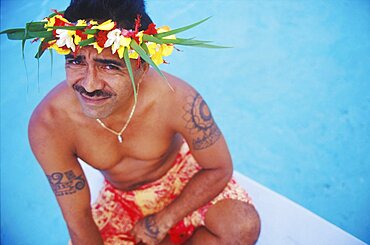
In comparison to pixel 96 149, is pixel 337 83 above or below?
below

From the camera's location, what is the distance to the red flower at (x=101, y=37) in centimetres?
149

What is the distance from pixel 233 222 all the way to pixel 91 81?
92cm

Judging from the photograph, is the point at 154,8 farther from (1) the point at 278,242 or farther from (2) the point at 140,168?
(1) the point at 278,242

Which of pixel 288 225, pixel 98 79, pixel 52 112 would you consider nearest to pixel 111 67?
pixel 98 79

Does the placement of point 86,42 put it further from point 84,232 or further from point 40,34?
point 84,232

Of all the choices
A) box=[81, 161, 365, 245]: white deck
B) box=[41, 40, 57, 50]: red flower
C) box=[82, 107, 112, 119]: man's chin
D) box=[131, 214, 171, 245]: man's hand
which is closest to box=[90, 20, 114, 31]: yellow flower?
box=[41, 40, 57, 50]: red flower

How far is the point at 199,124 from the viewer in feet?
6.31

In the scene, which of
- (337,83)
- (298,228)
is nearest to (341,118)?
(337,83)

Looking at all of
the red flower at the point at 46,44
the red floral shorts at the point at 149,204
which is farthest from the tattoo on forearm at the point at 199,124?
the red flower at the point at 46,44

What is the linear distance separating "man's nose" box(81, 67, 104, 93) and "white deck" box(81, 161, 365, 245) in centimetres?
109

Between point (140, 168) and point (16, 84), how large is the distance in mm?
1902

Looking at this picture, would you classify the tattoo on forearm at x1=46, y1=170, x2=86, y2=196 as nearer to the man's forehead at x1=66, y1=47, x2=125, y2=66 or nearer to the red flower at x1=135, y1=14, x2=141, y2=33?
the man's forehead at x1=66, y1=47, x2=125, y2=66

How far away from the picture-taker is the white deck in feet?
7.54

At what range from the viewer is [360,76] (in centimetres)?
322
